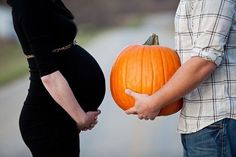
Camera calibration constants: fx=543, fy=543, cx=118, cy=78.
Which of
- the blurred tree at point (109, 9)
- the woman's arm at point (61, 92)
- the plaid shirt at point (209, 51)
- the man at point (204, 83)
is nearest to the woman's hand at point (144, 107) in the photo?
the man at point (204, 83)

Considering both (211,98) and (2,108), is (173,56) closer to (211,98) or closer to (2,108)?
(211,98)

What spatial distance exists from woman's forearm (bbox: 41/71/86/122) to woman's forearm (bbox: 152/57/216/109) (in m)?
0.40

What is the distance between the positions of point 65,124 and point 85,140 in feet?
8.86

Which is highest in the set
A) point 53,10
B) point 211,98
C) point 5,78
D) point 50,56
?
point 53,10

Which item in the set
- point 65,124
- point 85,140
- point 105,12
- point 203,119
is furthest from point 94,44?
point 203,119

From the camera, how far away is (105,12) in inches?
197

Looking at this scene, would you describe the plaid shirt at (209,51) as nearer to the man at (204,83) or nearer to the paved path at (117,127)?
the man at (204,83)

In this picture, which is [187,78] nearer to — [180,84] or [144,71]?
[180,84]

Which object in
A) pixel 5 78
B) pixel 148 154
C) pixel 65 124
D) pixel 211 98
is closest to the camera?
pixel 211 98

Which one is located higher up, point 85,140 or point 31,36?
point 31,36

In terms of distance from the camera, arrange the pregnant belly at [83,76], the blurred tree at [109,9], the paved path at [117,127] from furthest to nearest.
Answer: the blurred tree at [109,9]
the paved path at [117,127]
the pregnant belly at [83,76]

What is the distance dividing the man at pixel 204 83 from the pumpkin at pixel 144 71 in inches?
2.9

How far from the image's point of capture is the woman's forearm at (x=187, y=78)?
1762 mm

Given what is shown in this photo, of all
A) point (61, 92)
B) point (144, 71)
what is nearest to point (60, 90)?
point (61, 92)
